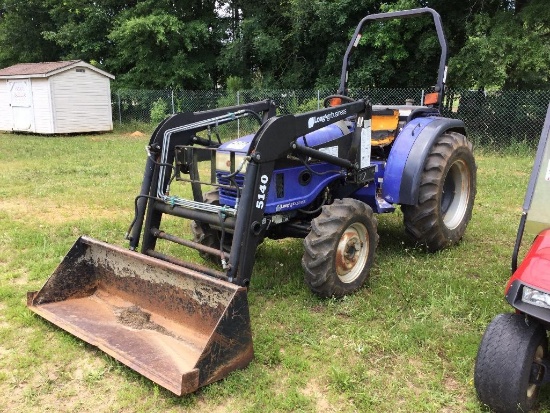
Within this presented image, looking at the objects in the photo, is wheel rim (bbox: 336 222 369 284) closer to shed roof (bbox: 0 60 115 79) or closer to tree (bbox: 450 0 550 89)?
tree (bbox: 450 0 550 89)

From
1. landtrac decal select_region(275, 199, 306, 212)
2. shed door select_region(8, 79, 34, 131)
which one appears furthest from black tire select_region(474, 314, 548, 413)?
shed door select_region(8, 79, 34, 131)

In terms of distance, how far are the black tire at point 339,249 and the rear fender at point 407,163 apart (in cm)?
68

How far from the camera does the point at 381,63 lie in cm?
1680

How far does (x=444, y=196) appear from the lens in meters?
5.70

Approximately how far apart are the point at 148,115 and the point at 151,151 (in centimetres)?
1791

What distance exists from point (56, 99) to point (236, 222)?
1728 cm

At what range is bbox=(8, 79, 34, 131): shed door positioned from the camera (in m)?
19.0

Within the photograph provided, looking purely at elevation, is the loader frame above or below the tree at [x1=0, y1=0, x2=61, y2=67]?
below

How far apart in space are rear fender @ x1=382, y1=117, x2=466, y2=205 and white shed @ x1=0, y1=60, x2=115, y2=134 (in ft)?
54.3

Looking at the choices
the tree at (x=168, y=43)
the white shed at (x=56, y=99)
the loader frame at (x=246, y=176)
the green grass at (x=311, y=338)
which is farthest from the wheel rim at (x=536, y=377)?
the tree at (x=168, y=43)

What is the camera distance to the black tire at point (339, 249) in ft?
12.8

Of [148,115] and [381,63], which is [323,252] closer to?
[381,63]

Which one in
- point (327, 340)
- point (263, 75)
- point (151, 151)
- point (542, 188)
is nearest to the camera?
point (542, 188)

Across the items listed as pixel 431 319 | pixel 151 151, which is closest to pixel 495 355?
pixel 431 319
